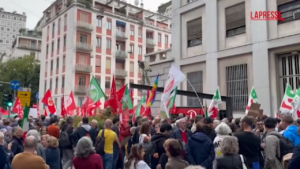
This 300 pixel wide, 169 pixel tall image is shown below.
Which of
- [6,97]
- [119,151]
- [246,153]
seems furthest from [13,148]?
[6,97]

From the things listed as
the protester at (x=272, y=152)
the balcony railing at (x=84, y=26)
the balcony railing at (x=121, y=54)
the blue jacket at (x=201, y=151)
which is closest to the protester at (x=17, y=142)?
the blue jacket at (x=201, y=151)

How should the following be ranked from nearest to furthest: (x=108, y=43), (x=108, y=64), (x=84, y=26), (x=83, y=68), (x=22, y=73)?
(x=83, y=68)
(x=84, y=26)
(x=108, y=64)
(x=108, y=43)
(x=22, y=73)

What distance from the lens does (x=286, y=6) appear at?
1359cm

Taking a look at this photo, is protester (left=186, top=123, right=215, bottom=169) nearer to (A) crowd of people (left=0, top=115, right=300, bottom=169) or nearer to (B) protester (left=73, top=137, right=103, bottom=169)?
(A) crowd of people (left=0, top=115, right=300, bottom=169)

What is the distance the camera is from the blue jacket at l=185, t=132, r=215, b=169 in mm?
5406

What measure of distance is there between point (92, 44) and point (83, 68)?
3.70m

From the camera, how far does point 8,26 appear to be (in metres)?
119

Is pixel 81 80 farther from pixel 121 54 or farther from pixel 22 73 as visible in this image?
pixel 22 73

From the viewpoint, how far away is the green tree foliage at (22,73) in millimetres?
47219

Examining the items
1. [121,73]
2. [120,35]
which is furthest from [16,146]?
[120,35]

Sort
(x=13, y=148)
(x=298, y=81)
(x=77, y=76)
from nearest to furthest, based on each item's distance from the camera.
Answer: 1. (x=13, y=148)
2. (x=298, y=81)
3. (x=77, y=76)

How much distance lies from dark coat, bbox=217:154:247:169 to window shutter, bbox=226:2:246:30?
499 inches

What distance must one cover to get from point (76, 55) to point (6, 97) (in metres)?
21.7

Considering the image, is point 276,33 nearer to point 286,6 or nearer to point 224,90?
point 286,6
